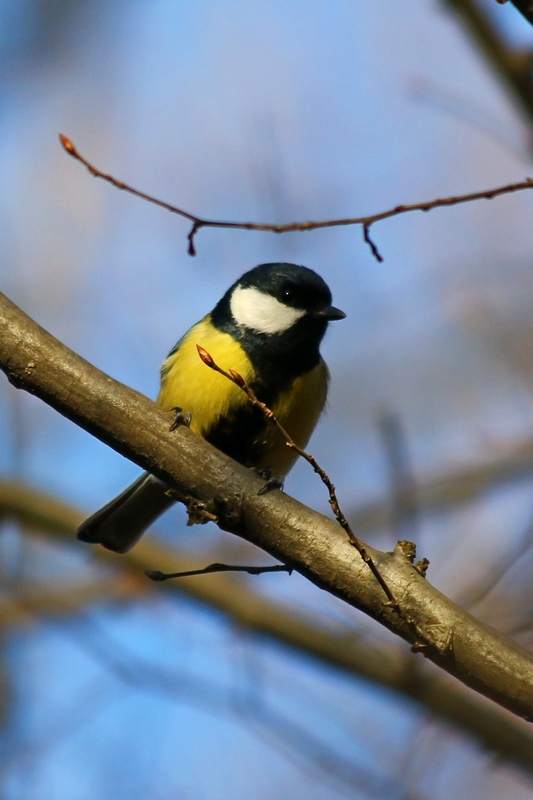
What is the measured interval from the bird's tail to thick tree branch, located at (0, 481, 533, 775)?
0.70 meters

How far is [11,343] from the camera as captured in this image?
2.55 metres

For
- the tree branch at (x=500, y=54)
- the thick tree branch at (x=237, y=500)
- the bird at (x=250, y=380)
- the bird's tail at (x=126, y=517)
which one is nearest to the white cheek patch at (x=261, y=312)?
the bird at (x=250, y=380)

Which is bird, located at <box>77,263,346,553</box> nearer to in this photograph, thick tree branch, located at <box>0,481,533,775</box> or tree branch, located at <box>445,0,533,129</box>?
thick tree branch, located at <box>0,481,533,775</box>

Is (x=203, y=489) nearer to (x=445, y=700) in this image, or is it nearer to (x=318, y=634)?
(x=445, y=700)

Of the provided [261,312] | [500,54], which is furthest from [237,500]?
[500,54]

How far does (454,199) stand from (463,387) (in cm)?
545

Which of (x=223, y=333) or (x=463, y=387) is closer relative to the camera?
(x=223, y=333)

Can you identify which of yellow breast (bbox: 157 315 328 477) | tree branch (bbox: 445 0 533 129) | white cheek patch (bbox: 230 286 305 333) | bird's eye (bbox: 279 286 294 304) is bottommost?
yellow breast (bbox: 157 315 328 477)

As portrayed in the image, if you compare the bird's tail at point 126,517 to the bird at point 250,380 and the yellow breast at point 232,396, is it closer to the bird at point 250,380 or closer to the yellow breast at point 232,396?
the bird at point 250,380

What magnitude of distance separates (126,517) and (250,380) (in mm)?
923

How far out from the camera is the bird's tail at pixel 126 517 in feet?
13.1

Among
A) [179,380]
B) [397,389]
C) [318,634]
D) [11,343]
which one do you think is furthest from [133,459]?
[397,389]

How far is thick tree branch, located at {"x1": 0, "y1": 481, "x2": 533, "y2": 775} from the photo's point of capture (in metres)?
3.20

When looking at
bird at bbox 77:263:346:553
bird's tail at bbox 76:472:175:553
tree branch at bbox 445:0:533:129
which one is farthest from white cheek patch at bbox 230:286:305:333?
tree branch at bbox 445:0:533:129
